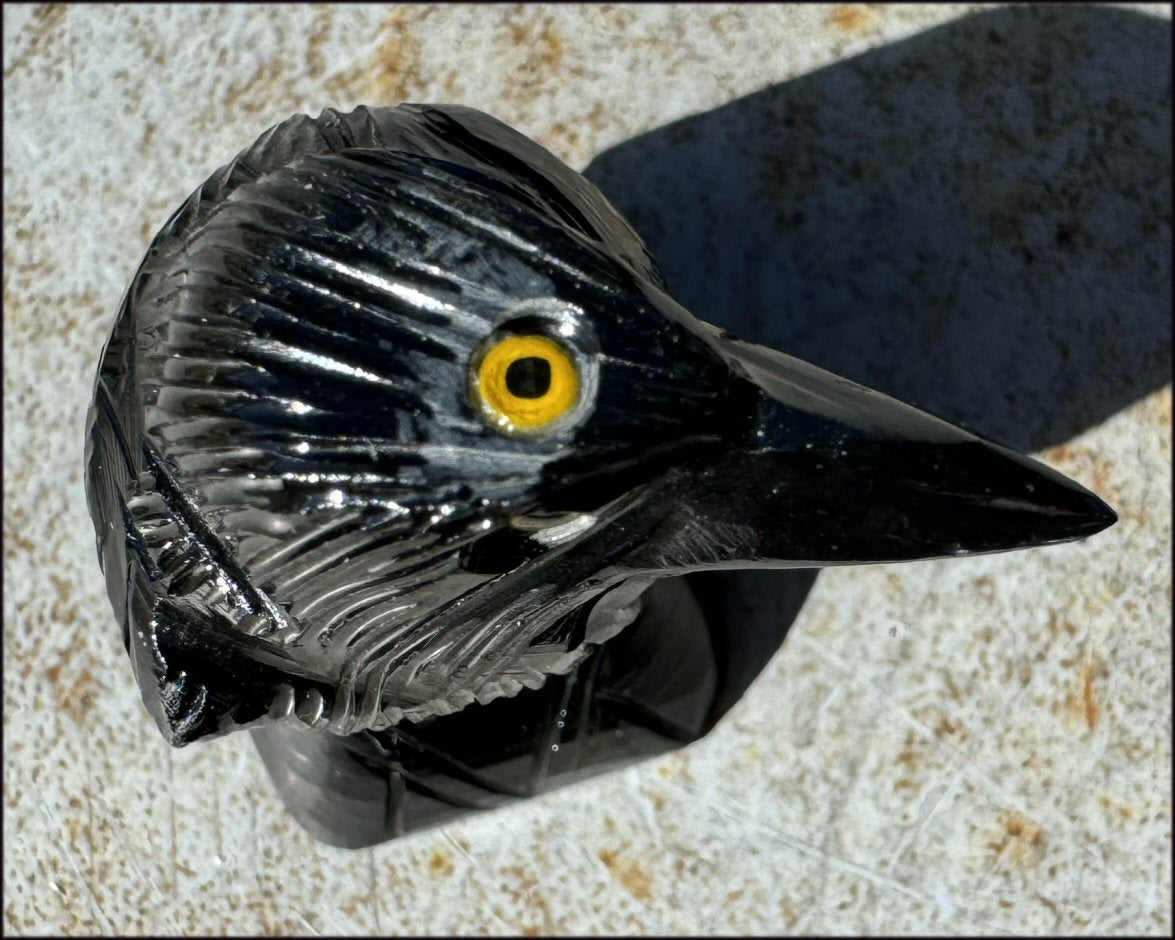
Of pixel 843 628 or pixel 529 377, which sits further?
pixel 843 628

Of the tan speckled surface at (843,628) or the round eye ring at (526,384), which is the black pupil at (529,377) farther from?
the tan speckled surface at (843,628)

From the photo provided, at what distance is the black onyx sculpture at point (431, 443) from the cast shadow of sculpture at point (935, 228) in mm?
303

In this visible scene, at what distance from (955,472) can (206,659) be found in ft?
1.08

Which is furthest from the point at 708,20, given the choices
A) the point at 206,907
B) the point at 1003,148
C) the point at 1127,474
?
the point at 206,907

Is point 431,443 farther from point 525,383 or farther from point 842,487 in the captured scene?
point 842,487

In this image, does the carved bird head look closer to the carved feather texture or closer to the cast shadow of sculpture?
the carved feather texture

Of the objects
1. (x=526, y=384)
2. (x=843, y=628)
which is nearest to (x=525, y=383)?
(x=526, y=384)

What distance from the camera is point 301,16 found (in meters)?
0.95

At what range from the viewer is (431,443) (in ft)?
1.55

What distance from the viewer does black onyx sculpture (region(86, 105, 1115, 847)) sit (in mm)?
473

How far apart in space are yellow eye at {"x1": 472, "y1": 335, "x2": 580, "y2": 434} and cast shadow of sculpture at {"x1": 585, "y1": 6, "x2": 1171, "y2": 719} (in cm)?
39

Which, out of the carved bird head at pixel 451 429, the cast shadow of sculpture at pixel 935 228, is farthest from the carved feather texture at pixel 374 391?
the cast shadow of sculpture at pixel 935 228

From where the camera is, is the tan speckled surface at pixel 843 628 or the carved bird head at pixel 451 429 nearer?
the carved bird head at pixel 451 429

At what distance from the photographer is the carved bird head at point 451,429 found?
0.47 meters
